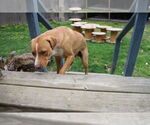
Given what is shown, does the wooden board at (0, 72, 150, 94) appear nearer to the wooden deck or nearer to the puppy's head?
the wooden deck

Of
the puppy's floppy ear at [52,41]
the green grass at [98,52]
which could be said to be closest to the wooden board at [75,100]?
the puppy's floppy ear at [52,41]

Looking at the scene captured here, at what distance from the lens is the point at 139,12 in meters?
1.67

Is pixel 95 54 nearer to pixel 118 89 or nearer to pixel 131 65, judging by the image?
pixel 131 65

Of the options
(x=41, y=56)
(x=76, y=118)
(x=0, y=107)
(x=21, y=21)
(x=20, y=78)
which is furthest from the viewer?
(x=21, y=21)

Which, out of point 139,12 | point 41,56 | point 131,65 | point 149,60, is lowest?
point 149,60

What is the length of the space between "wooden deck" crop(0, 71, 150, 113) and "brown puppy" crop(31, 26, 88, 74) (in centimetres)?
60

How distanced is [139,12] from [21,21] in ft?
17.6

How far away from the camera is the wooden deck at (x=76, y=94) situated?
0.73m

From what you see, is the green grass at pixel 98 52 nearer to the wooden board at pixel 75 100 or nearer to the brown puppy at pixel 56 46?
the brown puppy at pixel 56 46

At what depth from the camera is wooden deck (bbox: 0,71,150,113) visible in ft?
2.39

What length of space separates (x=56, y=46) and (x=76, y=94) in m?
0.95

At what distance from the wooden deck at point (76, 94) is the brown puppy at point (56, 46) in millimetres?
595

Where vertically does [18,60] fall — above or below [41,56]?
below

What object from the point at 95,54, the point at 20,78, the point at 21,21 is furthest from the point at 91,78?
the point at 21,21
